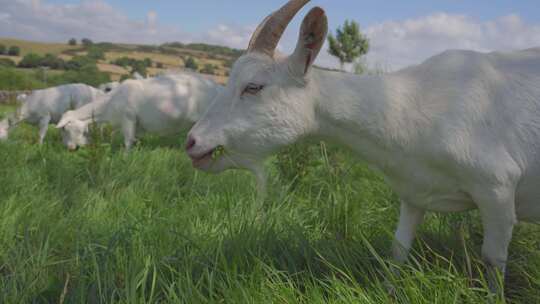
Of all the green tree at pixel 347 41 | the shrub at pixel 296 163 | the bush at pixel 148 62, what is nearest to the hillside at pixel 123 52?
the bush at pixel 148 62

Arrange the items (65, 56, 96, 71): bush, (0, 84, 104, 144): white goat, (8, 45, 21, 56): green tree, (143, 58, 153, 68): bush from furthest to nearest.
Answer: (8, 45, 21, 56): green tree, (65, 56, 96, 71): bush, (143, 58, 153, 68): bush, (0, 84, 104, 144): white goat

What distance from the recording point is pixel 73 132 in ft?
23.9

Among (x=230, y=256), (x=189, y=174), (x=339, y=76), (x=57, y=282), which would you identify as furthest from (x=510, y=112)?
(x=189, y=174)

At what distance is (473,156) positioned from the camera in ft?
6.24

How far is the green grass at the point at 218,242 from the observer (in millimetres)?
1975

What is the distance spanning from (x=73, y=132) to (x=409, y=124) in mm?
6471

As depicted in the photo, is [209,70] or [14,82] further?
[14,82]

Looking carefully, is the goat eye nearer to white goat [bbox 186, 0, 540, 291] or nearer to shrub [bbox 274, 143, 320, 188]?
white goat [bbox 186, 0, 540, 291]

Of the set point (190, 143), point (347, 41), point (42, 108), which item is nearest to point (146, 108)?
point (42, 108)

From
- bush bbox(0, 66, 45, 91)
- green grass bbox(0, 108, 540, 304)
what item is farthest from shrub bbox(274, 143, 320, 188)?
bush bbox(0, 66, 45, 91)

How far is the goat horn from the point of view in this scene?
78.1 inches

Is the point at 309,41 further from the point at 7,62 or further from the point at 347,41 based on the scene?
the point at 7,62

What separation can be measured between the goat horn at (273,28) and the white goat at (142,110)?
5372mm

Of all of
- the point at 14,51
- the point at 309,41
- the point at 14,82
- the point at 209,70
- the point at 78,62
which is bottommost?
the point at 14,82
